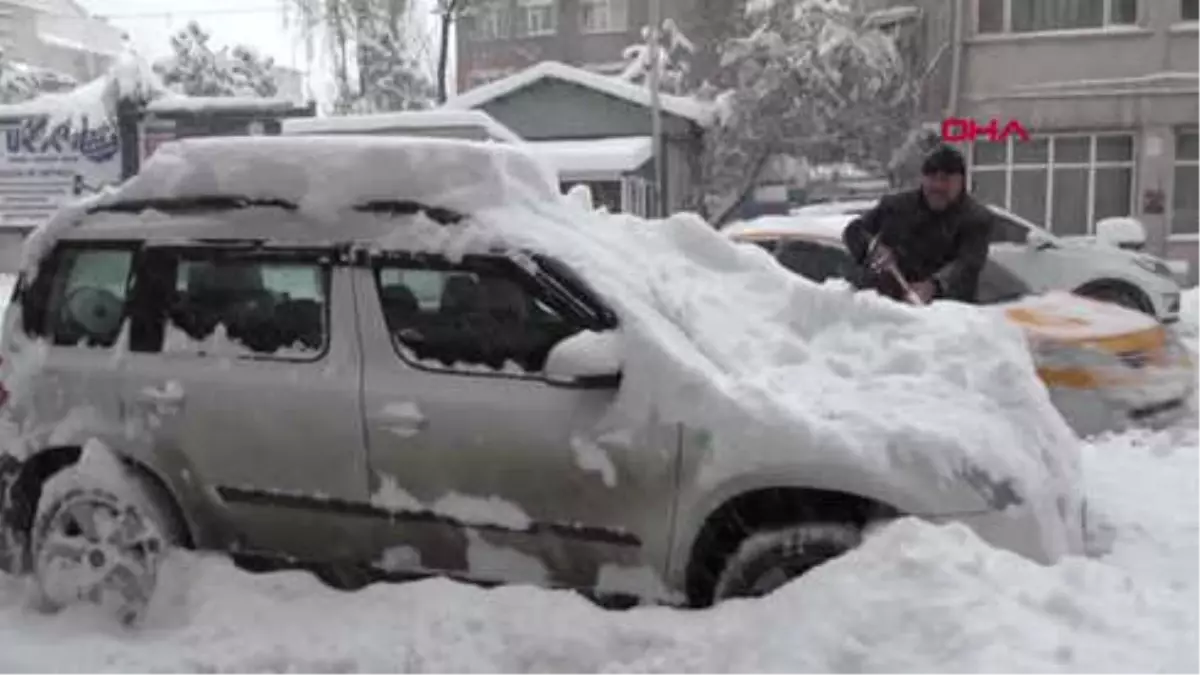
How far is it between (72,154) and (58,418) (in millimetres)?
16548

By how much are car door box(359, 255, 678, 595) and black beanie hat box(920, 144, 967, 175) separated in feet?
10.1

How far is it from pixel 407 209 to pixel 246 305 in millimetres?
688

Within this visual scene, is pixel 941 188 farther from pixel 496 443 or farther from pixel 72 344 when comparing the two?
pixel 72 344

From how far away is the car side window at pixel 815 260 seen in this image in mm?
9883

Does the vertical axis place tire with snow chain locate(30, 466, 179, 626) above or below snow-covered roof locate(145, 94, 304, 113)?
below

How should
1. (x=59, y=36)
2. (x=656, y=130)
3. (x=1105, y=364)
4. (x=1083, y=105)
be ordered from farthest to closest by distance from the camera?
(x=59, y=36)
(x=656, y=130)
(x=1083, y=105)
(x=1105, y=364)

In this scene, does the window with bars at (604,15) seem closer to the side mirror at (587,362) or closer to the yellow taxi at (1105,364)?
the yellow taxi at (1105,364)

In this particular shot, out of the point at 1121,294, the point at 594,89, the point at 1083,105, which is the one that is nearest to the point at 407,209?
the point at 1121,294

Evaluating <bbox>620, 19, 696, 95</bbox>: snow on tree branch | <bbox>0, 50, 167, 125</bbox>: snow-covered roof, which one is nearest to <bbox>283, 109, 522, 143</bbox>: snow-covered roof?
<bbox>0, 50, 167, 125</bbox>: snow-covered roof

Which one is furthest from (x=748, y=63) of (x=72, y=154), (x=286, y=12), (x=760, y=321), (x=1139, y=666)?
(x=1139, y=666)

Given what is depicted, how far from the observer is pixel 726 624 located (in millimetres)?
3734

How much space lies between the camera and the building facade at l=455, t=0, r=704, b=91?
3600 cm

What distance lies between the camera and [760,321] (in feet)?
15.7

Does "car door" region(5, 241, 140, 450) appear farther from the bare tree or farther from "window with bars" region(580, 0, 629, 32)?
"window with bars" region(580, 0, 629, 32)
